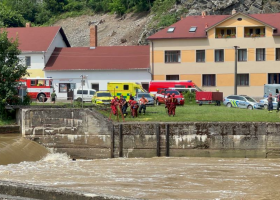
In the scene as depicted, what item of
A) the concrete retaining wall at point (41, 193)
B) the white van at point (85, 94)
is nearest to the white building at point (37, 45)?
the white van at point (85, 94)

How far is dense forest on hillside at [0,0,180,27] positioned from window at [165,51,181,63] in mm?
37838

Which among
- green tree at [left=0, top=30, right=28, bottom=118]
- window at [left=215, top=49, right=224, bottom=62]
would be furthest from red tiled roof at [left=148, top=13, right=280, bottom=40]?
green tree at [left=0, top=30, right=28, bottom=118]

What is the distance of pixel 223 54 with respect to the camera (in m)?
59.1

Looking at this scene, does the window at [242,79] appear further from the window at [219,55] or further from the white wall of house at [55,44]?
the white wall of house at [55,44]

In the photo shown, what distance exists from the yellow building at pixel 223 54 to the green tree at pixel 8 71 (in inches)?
979

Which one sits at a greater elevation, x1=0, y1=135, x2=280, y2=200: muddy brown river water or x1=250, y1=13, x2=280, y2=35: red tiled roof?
x1=250, y1=13, x2=280, y2=35: red tiled roof

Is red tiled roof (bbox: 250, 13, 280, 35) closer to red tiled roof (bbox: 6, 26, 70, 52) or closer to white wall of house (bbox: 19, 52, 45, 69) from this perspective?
red tiled roof (bbox: 6, 26, 70, 52)

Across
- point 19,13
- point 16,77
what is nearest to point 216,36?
point 16,77

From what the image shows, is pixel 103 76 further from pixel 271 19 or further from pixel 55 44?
pixel 271 19

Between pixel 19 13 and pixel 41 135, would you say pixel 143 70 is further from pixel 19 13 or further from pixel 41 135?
pixel 19 13

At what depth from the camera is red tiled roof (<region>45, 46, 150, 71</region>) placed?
61.2m

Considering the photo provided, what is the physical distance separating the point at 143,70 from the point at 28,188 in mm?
49840

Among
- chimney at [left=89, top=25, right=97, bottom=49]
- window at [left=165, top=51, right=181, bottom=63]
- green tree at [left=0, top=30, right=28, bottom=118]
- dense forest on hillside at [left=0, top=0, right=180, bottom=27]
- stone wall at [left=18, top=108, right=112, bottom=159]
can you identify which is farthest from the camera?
dense forest on hillside at [left=0, top=0, right=180, bottom=27]

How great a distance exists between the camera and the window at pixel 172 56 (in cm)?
5994
